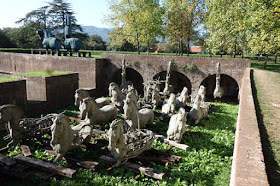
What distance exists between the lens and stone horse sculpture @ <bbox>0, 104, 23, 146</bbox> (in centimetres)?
705

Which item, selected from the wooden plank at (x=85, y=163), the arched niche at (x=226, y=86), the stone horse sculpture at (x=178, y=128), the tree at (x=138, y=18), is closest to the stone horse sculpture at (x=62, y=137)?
the wooden plank at (x=85, y=163)

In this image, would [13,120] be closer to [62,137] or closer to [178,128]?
[62,137]

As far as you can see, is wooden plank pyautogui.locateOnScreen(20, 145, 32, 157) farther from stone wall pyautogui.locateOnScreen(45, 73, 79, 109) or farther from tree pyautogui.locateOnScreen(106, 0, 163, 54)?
tree pyautogui.locateOnScreen(106, 0, 163, 54)

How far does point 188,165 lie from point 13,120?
5.74m

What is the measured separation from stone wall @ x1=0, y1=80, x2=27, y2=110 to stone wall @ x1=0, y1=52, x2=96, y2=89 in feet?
22.8

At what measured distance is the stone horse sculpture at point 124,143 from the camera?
5734 mm

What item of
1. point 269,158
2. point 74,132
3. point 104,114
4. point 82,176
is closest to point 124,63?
point 104,114

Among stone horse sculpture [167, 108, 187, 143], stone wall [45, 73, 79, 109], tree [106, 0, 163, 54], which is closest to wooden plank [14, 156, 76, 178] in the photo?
stone horse sculpture [167, 108, 187, 143]

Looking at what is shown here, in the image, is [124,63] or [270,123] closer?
[270,123]

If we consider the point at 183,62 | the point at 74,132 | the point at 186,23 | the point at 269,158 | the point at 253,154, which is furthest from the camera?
the point at 186,23

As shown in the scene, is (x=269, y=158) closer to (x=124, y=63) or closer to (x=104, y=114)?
(x=104, y=114)

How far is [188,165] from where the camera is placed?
6582mm

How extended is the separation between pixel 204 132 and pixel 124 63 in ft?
33.6

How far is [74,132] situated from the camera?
6.85 m
